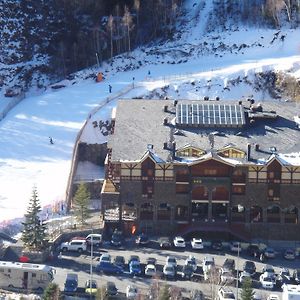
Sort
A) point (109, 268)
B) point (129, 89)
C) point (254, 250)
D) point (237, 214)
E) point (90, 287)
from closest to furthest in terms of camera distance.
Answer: point (90, 287), point (109, 268), point (254, 250), point (237, 214), point (129, 89)

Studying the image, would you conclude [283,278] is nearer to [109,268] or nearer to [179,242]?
[179,242]

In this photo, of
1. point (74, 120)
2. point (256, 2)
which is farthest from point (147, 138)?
point (256, 2)

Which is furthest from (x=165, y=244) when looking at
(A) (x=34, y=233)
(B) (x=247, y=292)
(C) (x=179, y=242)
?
(B) (x=247, y=292)

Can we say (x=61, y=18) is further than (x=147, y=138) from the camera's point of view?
Yes

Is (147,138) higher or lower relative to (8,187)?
higher

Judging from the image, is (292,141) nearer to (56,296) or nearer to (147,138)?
(147,138)

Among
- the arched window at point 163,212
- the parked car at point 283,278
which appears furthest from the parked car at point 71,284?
the parked car at point 283,278

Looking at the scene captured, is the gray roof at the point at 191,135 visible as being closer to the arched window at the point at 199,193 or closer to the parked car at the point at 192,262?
the arched window at the point at 199,193

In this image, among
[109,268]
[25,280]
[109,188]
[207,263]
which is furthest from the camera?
[109,188]
